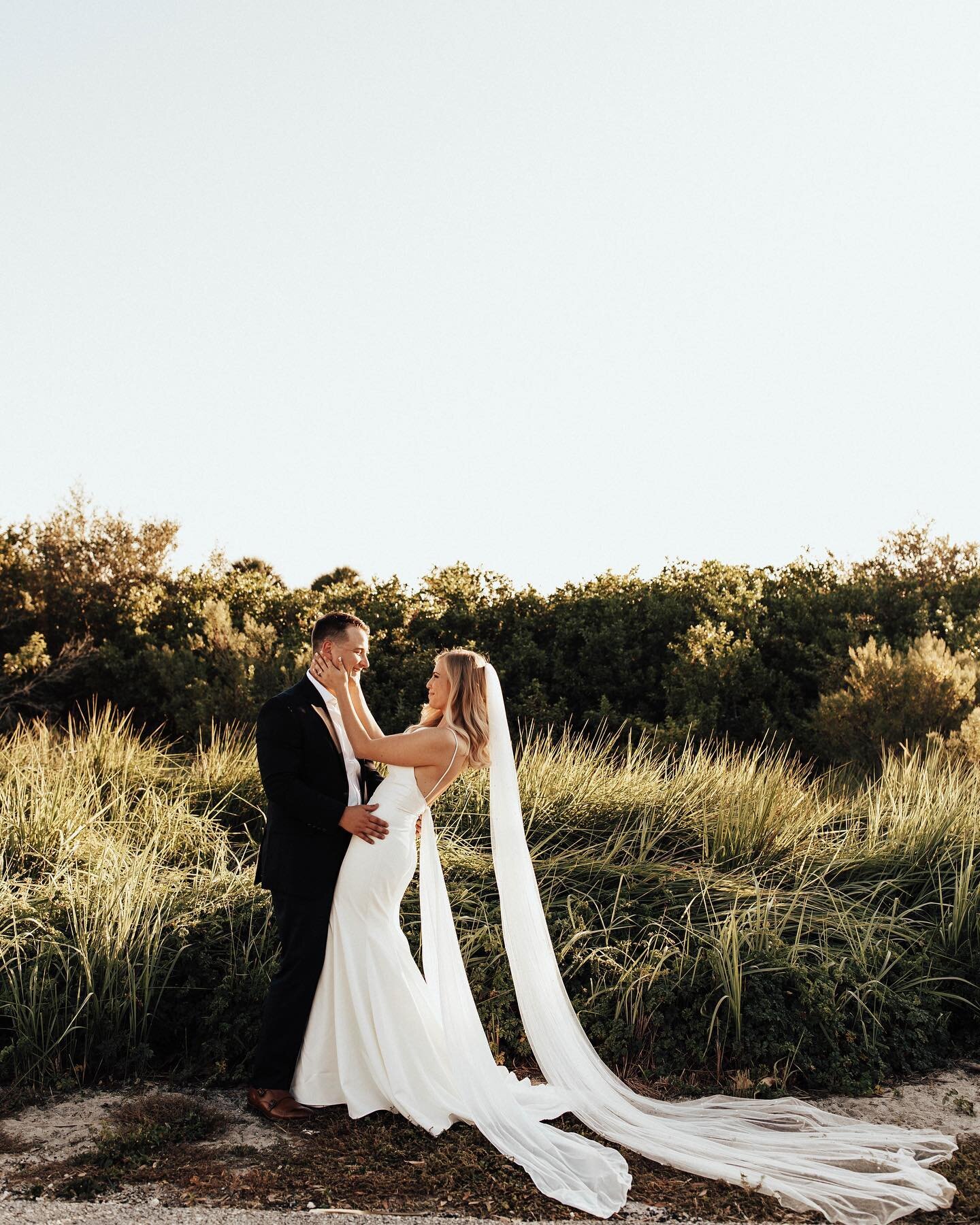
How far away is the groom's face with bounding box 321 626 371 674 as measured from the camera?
189 inches

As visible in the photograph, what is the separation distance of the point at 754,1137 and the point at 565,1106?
81 cm

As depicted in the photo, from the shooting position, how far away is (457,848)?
7078 millimetres

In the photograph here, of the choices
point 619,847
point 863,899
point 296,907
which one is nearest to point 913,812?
point 863,899

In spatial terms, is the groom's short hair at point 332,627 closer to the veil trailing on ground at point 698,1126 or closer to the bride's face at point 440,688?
the bride's face at point 440,688

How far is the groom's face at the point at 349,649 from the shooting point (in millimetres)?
4805

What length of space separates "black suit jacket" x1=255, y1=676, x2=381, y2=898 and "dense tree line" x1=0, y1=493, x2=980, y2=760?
306 inches

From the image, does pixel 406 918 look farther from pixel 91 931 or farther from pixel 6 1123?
pixel 6 1123

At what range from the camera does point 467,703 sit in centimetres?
493

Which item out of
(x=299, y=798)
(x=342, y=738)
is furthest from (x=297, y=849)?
(x=342, y=738)

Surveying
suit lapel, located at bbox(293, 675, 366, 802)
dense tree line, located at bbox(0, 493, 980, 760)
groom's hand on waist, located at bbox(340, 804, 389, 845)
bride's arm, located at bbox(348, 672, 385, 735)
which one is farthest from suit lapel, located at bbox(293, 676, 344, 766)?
dense tree line, located at bbox(0, 493, 980, 760)

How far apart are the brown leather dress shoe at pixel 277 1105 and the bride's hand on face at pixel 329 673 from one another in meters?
1.78

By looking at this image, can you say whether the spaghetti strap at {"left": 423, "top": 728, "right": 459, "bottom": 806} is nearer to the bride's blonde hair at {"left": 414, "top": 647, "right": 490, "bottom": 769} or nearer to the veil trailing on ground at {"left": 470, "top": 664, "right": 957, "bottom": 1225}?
the bride's blonde hair at {"left": 414, "top": 647, "right": 490, "bottom": 769}

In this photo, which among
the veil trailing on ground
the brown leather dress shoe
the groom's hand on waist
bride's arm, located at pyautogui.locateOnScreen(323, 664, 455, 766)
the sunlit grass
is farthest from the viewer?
the sunlit grass

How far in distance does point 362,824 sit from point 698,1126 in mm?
1950
